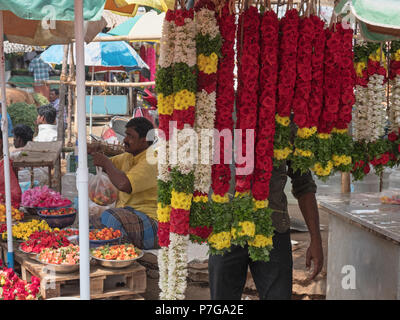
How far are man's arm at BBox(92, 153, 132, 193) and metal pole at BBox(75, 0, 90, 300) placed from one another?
5.73 ft

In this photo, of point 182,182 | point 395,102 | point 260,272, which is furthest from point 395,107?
point 182,182

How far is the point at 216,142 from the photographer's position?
2207mm

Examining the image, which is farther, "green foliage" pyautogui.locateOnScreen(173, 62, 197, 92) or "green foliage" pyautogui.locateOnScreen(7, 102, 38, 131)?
"green foliage" pyautogui.locateOnScreen(7, 102, 38, 131)

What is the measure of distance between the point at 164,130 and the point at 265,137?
480 millimetres

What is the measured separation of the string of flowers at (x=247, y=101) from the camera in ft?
7.05

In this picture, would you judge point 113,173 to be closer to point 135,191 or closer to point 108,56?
point 135,191

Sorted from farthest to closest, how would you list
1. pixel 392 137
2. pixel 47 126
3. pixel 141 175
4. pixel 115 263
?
pixel 47 126 → pixel 141 175 → pixel 115 263 → pixel 392 137

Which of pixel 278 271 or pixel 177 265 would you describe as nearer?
pixel 177 265

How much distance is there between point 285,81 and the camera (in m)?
2.18

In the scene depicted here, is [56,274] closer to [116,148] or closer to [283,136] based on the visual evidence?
[283,136]

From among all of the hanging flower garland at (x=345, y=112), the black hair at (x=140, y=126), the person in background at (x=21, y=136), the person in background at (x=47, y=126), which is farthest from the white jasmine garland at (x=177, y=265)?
the person in background at (x=47, y=126)

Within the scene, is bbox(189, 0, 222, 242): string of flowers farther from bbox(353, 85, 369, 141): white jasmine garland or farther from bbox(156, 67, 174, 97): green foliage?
bbox(353, 85, 369, 141): white jasmine garland

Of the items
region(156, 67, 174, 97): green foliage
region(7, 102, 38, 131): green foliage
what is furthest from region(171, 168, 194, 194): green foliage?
region(7, 102, 38, 131): green foliage

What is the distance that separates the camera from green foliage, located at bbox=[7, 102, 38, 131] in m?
11.8
